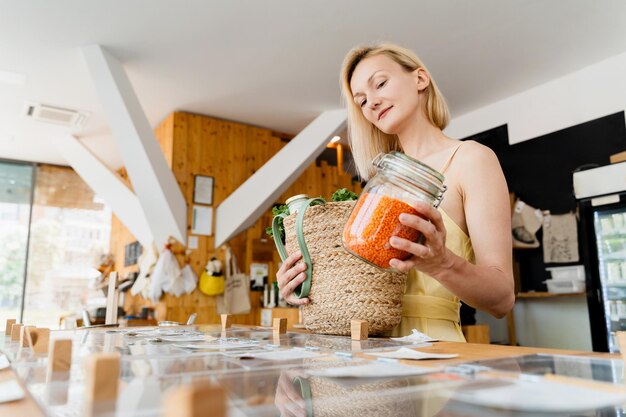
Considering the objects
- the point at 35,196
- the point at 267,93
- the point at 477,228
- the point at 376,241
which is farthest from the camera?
the point at 35,196

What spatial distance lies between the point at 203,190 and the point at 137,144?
1.19 meters

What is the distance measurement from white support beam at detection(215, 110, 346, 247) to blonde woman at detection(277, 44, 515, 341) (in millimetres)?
3141

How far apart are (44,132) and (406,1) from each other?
13.3 ft

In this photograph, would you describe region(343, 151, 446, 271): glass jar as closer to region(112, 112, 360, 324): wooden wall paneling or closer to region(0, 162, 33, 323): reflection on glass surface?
region(112, 112, 360, 324): wooden wall paneling

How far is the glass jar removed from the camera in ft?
2.26

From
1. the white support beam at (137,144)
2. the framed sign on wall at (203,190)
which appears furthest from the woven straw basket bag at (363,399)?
the framed sign on wall at (203,190)

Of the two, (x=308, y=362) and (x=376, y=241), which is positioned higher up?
(x=376, y=241)

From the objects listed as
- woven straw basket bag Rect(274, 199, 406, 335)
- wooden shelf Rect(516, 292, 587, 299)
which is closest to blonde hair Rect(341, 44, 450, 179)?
woven straw basket bag Rect(274, 199, 406, 335)

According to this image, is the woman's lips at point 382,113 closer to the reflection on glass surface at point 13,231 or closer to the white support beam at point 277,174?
the white support beam at point 277,174

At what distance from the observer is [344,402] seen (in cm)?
36

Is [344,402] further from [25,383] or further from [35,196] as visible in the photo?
[35,196]

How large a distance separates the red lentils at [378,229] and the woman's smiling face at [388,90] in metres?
0.46

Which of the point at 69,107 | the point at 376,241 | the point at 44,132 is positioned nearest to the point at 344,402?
the point at 376,241

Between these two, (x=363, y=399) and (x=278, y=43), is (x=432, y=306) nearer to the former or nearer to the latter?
(x=363, y=399)
